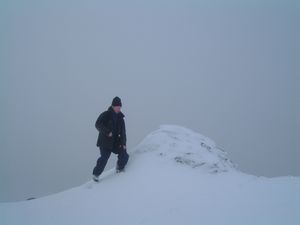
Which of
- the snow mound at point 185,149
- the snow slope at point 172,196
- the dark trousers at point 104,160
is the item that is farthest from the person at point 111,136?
the snow mound at point 185,149

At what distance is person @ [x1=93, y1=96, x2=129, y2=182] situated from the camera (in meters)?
11.1

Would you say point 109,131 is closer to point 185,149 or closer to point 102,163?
point 102,163

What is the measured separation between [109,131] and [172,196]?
3084mm

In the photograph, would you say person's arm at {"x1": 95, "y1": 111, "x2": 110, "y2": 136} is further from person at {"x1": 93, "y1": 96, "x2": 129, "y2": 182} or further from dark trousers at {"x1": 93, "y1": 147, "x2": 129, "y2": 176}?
dark trousers at {"x1": 93, "y1": 147, "x2": 129, "y2": 176}

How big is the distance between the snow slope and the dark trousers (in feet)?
0.84

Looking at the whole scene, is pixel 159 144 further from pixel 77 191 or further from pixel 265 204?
pixel 265 204

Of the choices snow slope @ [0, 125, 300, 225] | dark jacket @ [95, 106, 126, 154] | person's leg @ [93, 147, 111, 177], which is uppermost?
dark jacket @ [95, 106, 126, 154]

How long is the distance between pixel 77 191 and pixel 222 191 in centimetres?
421

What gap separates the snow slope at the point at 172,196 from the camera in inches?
302

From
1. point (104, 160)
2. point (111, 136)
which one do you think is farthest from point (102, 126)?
point (104, 160)

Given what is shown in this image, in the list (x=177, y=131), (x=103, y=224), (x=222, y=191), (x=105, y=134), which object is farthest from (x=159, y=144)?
(x=103, y=224)

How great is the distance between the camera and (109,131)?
1105 centimetres

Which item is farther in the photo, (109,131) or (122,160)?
(122,160)

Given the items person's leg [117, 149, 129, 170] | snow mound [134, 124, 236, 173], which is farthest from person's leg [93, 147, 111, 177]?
snow mound [134, 124, 236, 173]
